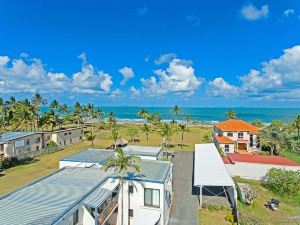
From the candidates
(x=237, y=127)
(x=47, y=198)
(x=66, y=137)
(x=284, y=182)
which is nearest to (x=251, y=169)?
(x=284, y=182)

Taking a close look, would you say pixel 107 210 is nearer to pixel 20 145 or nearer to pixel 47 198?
pixel 47 198

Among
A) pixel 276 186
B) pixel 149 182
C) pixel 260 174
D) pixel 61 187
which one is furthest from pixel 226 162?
pixel 61 187

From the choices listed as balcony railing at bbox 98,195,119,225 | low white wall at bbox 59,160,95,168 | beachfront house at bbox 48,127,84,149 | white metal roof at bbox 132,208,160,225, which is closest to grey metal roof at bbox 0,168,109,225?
balcony railing at bbox 98,195,119,225

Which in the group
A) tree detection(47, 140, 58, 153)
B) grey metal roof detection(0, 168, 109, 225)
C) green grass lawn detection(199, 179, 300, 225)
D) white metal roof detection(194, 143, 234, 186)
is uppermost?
grey metal roof detection(0, 168, 109, 225)

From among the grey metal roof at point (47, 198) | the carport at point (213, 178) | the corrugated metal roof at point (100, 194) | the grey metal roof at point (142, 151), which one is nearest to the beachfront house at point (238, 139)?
the carport at point (213, 178)

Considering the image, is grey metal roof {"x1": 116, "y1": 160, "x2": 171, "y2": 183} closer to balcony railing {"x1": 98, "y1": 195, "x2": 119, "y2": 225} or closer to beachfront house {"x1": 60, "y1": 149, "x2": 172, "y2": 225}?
beachfront house {"x1": 60, "y1": 149, "x2": 172, "y2": 225}

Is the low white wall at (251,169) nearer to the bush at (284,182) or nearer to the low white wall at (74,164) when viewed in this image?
the bush at (284,182)
